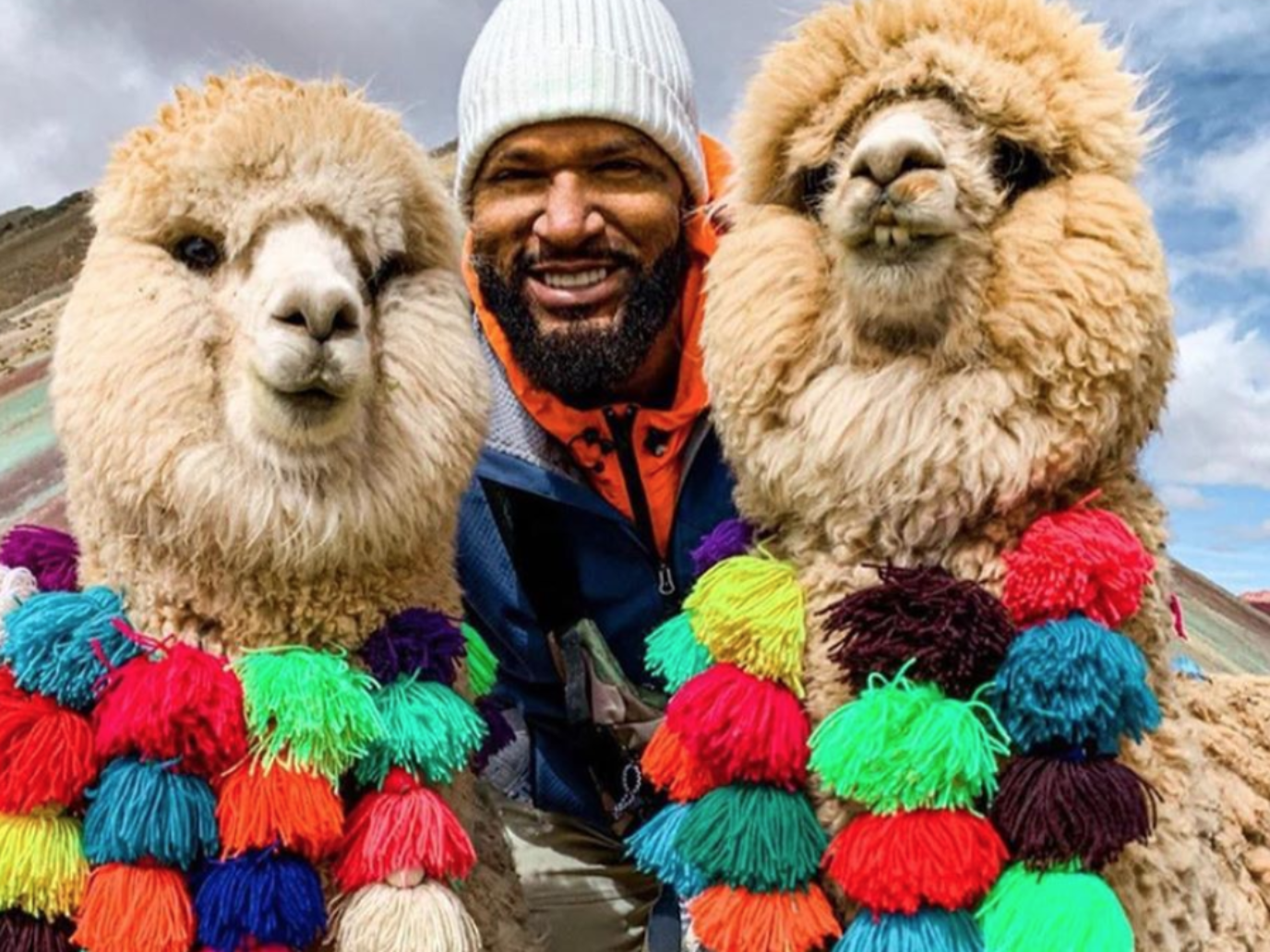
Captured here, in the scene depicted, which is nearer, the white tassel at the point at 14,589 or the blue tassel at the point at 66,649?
the blue tassel at the point at 66,649

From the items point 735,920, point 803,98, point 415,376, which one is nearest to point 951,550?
point 735,920

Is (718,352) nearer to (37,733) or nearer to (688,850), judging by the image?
(688,850)

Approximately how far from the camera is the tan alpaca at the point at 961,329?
4.97ft

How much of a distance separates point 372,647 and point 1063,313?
0.95m

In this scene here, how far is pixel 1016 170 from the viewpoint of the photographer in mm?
1621

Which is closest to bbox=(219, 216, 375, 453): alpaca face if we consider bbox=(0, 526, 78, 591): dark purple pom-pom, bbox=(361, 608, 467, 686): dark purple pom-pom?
bbox=(361, 608, 467, 686): dark purple pom-pom

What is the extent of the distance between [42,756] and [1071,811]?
1219 millimetres

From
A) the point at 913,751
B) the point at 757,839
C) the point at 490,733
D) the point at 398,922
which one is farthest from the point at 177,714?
the point at 913,751

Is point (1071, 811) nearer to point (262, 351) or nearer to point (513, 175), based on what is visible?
point (262, 351)

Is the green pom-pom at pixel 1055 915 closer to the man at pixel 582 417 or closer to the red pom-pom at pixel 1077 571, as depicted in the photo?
the red pom-pom at pixel 1077 571

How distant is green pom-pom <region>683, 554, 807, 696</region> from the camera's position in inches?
63.3

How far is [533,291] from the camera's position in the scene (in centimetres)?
253

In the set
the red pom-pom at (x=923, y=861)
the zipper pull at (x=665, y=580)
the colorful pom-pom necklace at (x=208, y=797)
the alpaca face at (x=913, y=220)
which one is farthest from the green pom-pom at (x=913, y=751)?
the zipper pull at (x=665, y=580)

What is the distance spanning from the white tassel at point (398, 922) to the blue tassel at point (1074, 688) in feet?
2.41
